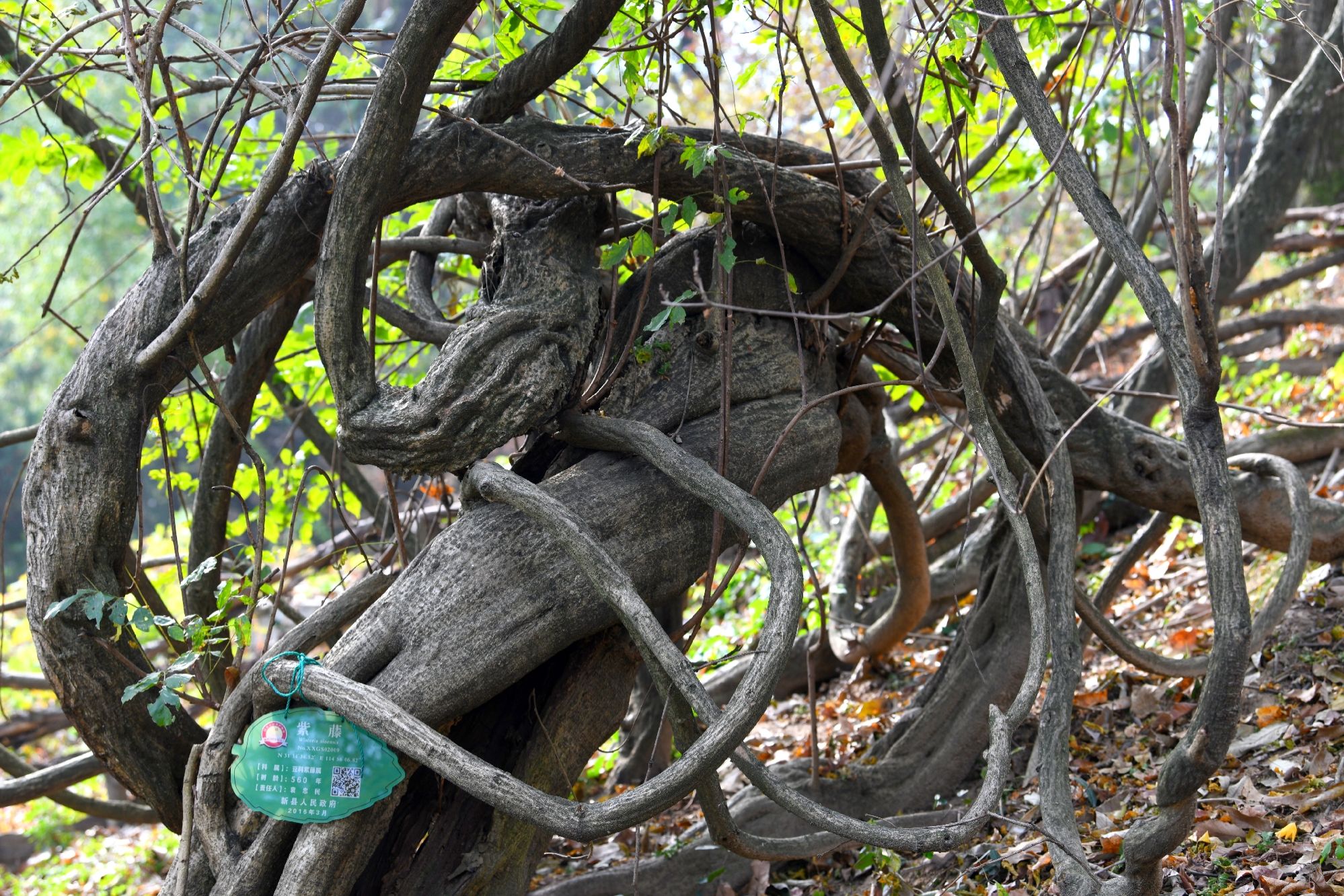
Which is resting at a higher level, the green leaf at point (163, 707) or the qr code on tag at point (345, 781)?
the green leaf at point (163, 707)

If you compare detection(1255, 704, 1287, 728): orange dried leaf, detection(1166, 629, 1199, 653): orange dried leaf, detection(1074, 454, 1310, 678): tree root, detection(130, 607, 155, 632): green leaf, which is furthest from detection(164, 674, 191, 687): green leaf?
detection(1166, 629, 1199, 653): orange dried leaf

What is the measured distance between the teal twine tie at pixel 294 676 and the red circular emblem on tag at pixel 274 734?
3cm

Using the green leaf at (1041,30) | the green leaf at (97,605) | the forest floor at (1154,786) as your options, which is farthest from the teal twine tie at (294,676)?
the green leaf at (1041,30)

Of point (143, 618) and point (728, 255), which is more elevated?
point (728, 255)

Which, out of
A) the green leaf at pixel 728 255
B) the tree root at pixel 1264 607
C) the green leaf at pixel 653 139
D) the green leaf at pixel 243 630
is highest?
the green leaf at pixel 653 139

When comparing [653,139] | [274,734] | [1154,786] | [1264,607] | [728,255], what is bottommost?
[1154,786]

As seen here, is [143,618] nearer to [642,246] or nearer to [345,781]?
[345,781]

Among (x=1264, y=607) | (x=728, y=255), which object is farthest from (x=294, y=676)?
(x=1264, y=607)

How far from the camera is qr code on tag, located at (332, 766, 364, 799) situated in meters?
2.23

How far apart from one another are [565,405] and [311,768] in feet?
3.40

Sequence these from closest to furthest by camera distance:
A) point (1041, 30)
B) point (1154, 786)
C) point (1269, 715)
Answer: point (1041, 30), point (1154, 786), point (1269, 715)

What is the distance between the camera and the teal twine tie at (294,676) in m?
2.26

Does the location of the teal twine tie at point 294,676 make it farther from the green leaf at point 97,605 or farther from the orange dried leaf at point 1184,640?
the orange dried leaf at point 1184,640

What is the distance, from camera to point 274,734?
2.27 metres
